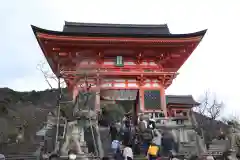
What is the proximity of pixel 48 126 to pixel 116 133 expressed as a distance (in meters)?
3.17

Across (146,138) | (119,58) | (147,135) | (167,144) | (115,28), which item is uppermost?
(115,28)

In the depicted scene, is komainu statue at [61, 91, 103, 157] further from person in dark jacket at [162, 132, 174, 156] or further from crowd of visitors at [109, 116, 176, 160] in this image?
person in dark jacket at [162, 132, 174, 156]

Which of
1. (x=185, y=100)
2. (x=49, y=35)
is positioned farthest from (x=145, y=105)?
(x=185, y=100)

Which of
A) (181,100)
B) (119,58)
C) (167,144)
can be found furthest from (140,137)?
(181,100)

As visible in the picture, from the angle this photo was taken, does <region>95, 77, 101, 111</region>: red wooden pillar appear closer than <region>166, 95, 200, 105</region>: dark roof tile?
Yes

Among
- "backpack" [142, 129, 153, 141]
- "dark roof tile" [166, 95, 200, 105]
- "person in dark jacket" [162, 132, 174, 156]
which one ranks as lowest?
"person in dark jacket" [162, 132, 174, 156]

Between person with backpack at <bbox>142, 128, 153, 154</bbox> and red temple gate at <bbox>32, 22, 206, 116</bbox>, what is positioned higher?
red temple gate at <bbox>32, 22, 206, 116</bbox>

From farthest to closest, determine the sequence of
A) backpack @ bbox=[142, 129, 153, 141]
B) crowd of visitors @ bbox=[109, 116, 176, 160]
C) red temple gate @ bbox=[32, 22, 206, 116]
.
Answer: red temple gate @ bbox=[32, 22, 206, 116], crowd of visitors @ bbox=[109, 116, 176, 160], backpack @ bbox=[142, 129, 153, 141]

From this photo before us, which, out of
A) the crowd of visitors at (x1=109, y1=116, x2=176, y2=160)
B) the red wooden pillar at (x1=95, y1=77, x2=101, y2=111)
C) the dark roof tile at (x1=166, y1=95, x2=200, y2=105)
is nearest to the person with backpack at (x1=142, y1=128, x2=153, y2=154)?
the crowd of visitors at (x1=109, y1=116, x2=176, y2=160)

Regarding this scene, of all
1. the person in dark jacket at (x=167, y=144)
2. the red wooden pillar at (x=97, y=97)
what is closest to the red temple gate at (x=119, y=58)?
the red wooden pillar at (x=97, y=97)

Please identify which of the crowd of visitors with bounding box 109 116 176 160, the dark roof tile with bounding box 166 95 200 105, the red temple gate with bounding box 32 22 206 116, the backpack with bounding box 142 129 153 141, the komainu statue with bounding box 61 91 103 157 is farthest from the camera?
the dark roof tile with bounding box 166 95 200 105

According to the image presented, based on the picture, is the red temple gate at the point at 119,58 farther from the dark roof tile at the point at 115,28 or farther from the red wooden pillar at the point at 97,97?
the dark roof tile at the point at 115,28

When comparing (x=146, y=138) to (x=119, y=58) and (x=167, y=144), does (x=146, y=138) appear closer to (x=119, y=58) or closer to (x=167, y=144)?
(x=167, y=144)

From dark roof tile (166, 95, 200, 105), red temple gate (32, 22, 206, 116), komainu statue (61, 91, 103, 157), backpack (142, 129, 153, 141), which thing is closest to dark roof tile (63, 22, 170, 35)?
red temple gate (32, 22, 206, 116)
